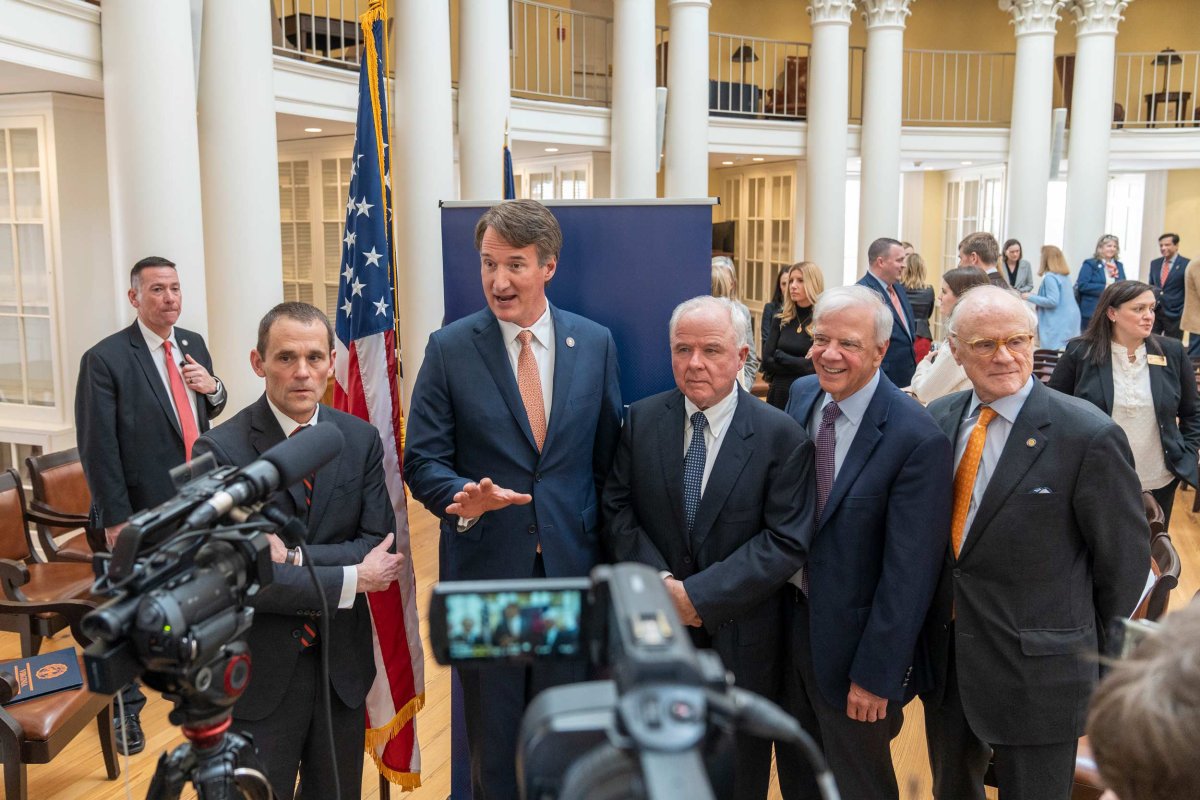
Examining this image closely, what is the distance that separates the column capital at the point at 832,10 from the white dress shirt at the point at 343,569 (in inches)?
436

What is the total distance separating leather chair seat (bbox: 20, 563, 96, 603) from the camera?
403cm

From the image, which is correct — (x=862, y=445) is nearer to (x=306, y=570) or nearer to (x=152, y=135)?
(x=306, y=570)

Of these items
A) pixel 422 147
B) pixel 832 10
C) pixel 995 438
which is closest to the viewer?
pixel 995 438

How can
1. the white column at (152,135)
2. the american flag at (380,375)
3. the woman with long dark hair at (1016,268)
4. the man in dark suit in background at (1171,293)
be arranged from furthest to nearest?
the man in dark suit in background at (1171,293), the woman with long dark hair at (1016,268), the white column at (152,135), the american flag at (380,375)

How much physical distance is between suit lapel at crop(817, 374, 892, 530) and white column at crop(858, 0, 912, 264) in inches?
405

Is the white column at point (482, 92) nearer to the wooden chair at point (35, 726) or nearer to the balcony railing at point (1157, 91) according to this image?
the wooden chair at point (35, 726)

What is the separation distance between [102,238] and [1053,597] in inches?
235

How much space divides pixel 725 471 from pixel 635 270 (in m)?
0.85

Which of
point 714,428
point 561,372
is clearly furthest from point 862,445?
point 561,372

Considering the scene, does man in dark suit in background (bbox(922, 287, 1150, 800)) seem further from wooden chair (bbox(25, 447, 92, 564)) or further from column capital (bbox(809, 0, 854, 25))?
column capital (bbox(809, 0, 854, 25))

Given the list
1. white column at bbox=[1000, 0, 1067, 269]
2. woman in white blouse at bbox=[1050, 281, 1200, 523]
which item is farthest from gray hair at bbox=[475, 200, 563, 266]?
white column at bbox=[1000, 0, 1067, 269]

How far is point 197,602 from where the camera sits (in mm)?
1369

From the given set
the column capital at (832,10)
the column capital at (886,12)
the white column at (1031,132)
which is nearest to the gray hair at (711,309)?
the column capital at (832,10)

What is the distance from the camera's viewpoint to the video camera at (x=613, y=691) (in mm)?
766
